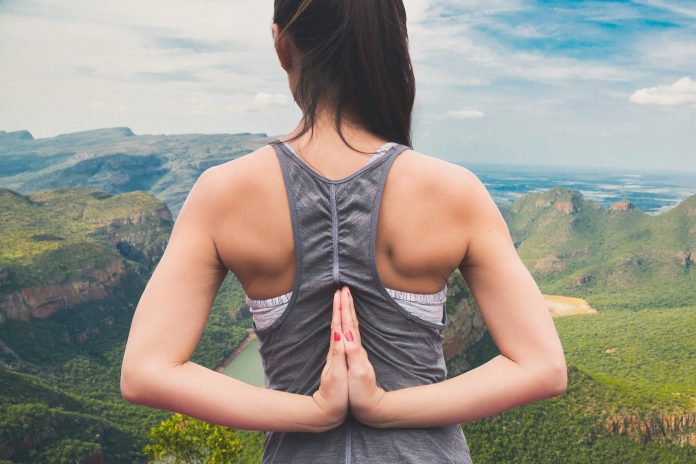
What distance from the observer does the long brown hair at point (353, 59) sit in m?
1.30

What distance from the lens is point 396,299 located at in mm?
1259

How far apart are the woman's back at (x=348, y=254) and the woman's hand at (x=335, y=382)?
0.25 feet

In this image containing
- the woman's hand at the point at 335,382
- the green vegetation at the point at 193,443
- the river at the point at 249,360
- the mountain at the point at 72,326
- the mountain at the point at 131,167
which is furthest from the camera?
the mountain at the point at 131,167

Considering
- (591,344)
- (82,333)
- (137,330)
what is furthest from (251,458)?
(591,344)

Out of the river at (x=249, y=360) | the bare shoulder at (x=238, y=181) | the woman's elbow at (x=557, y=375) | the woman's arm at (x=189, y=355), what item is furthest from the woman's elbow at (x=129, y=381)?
the river at (x=249, y=360)

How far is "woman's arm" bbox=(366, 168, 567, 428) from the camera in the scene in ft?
4.03

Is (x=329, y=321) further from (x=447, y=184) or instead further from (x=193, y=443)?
(x=193, y=443)

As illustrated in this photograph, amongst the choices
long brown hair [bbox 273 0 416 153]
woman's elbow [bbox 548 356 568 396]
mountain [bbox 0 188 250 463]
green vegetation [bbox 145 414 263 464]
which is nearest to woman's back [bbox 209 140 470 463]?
long brown hair [bbox 273 0 416 153]

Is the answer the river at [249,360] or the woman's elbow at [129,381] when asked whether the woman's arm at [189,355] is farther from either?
the river at [249,360]

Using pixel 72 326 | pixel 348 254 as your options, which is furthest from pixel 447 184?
pixel 72 326

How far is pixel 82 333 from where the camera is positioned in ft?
163

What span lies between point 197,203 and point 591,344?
188ft

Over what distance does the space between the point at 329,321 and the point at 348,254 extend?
7.0 inches

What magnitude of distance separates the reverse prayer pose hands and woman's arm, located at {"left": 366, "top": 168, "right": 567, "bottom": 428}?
50 millimetres
